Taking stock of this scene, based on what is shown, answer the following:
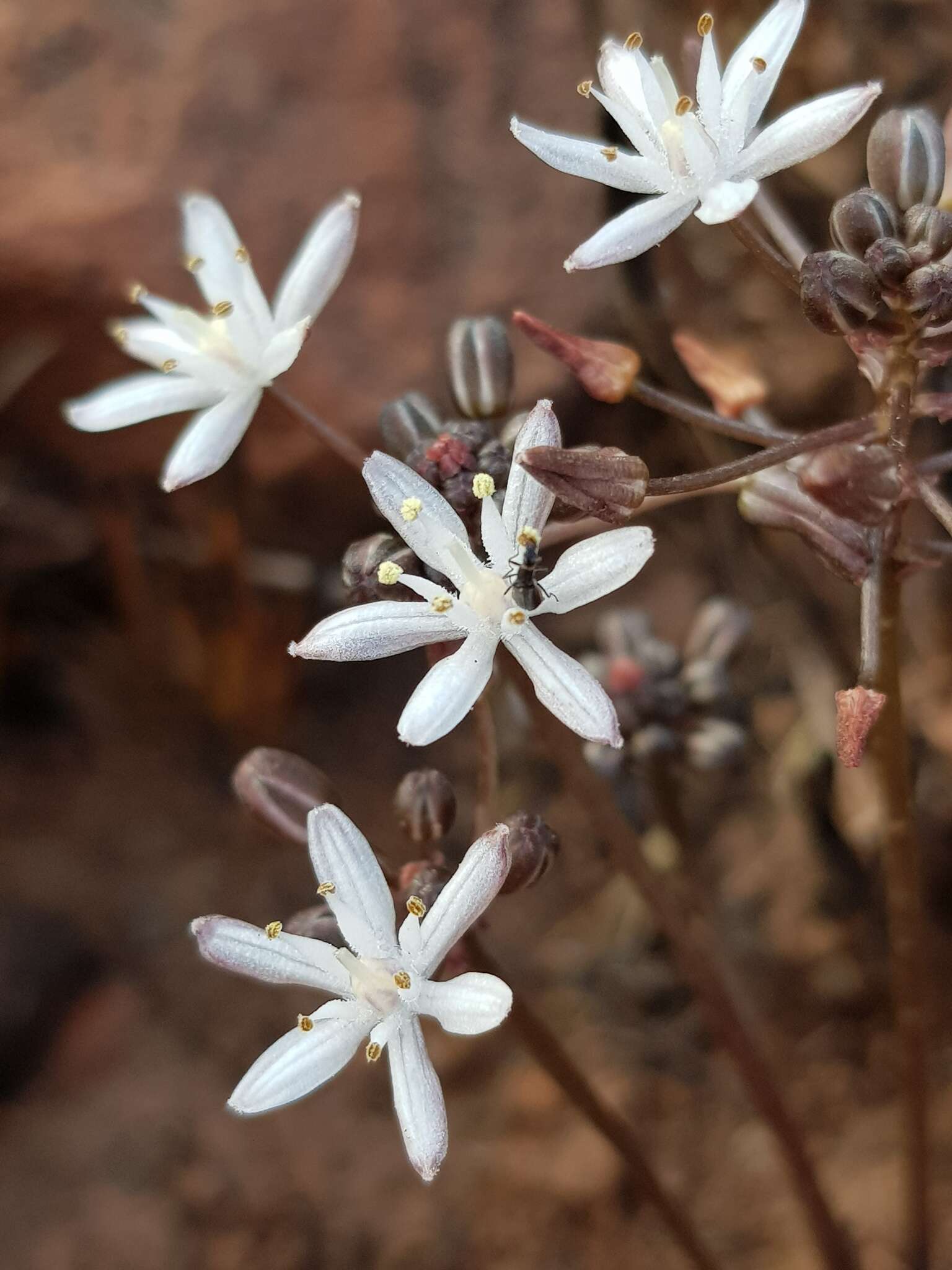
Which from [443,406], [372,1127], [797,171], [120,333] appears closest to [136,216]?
[443,406]

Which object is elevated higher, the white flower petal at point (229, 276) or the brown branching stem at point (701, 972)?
the white flower petal at point (229, 276)

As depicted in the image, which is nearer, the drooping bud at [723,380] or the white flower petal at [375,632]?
the white flower petal at [375,632]

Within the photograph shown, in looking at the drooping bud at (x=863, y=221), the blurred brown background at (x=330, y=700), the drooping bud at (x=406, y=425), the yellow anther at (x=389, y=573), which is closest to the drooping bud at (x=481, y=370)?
the drooping bud at (x=406, y=425)

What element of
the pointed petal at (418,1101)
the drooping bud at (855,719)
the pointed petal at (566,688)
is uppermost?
the pointed petal at (566,688)

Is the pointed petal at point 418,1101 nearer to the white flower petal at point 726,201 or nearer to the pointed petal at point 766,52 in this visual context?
the white flower petal at point 726,201

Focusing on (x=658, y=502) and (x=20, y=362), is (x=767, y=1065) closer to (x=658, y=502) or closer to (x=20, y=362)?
(x=658, y=502)

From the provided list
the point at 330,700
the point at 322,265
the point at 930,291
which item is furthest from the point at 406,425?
the point at 330,700

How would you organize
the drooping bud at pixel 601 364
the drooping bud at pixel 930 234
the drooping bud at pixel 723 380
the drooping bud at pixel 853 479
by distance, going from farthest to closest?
the drooping bud at pixel 723 380
the drooping bud at pixel 601 364
the drooping bud at pixel 930 234
the drooping bud at pixel 853 479
